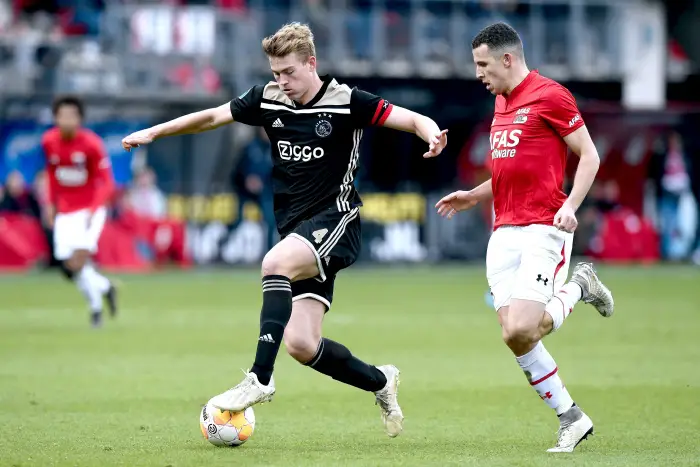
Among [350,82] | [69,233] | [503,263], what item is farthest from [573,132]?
[350,82]

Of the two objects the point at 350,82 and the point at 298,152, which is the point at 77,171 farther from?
the point at 350,82

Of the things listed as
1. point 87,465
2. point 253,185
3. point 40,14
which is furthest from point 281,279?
point 40,14

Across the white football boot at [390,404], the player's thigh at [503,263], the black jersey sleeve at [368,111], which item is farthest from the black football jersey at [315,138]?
the white football boot at [390,404]

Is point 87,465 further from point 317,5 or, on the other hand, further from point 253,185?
point 317,5

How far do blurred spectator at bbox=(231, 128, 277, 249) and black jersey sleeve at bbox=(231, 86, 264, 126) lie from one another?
18.5 meters

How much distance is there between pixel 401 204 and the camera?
2770 centimetres

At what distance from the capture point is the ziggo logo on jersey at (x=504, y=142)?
766 cm

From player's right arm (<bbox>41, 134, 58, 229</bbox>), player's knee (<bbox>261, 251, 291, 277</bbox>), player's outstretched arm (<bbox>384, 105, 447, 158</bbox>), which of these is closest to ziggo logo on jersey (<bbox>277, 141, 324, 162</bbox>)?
player's outstretched arm (<bbox>384, 105, 447, 158</bbox>)

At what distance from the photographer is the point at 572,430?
24.0 ft

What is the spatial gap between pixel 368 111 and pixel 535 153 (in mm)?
Answer: 1000

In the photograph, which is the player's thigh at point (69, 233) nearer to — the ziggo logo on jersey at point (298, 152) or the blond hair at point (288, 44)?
the ziggo logo on jersey at point (298, 152)

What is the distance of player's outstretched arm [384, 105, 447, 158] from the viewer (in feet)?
24.1

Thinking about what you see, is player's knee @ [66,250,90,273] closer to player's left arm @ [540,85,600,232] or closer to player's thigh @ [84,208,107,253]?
player's thigh @ [84,208,107,253]

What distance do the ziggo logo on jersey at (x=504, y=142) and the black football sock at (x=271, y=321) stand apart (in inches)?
57.1
